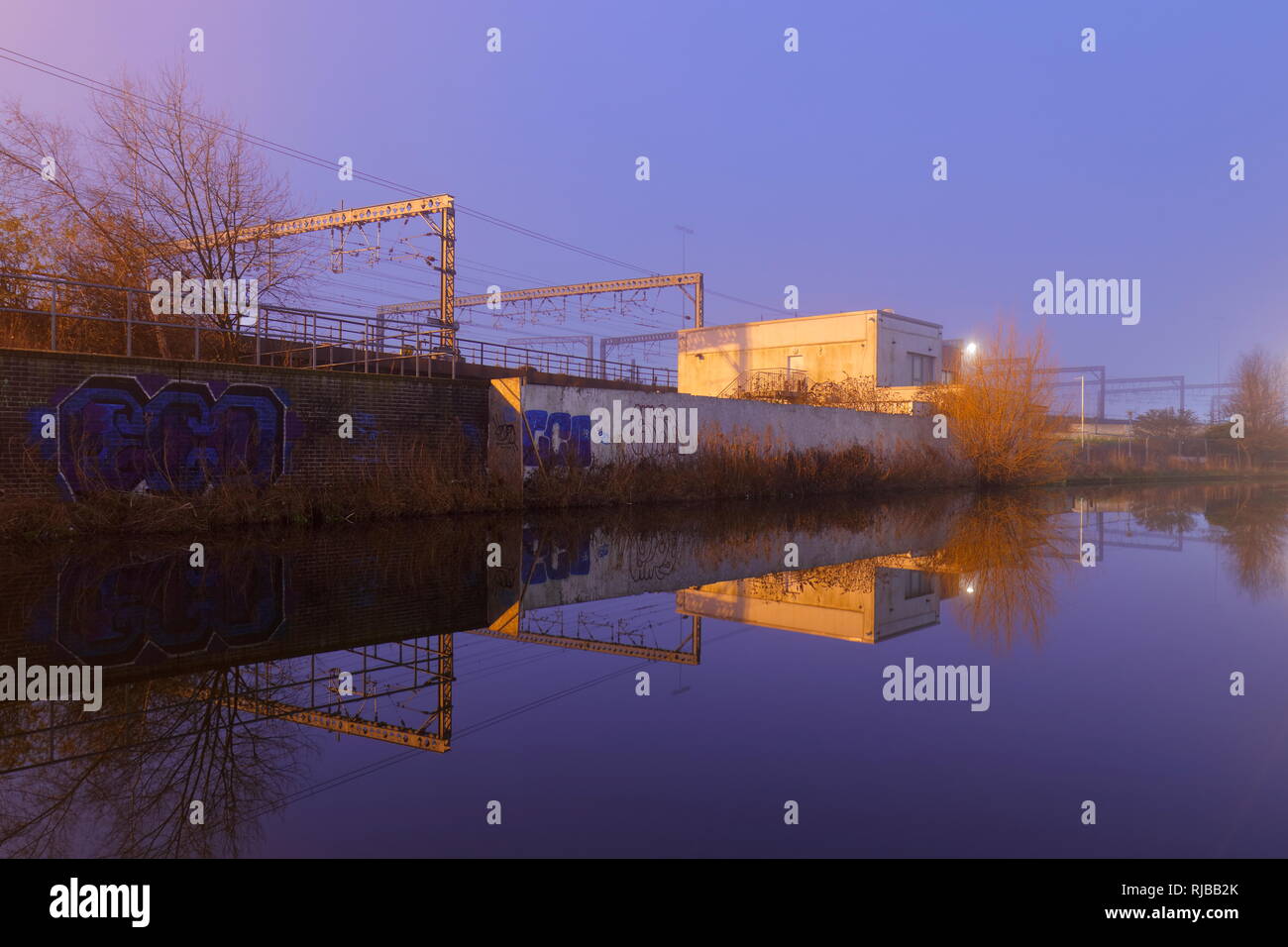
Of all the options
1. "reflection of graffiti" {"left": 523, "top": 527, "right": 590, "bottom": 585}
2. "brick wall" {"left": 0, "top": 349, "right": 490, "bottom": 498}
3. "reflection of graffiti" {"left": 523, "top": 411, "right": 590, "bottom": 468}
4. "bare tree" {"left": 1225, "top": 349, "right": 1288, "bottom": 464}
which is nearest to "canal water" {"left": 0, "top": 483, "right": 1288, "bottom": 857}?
"reflection of graffiti" {"left": 523, "top": 527, "right": 590, "bottom": 585}

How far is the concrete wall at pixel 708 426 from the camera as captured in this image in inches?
750

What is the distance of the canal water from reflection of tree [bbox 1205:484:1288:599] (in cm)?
19

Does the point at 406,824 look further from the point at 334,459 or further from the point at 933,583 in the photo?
the point at 334,459

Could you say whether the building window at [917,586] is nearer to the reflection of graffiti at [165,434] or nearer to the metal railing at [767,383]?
the reflection of graffiti at [165,434]

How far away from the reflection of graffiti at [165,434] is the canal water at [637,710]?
282cm

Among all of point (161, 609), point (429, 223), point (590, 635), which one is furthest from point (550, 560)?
point (429, 223)

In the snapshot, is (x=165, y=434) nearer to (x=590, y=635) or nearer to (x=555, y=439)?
(x=555, y=439)

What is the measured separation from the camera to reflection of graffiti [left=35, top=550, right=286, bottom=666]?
6094 millimetres

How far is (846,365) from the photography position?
38.2m

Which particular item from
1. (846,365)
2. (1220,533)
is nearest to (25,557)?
(1220,533)

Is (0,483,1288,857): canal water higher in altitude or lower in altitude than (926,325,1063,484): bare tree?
lower

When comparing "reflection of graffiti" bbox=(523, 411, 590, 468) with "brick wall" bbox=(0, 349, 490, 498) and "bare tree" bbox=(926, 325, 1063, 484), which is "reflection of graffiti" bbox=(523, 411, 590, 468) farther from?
"bare tree" bbox=(926, 325, 1063, 484)

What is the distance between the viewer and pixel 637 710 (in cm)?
503

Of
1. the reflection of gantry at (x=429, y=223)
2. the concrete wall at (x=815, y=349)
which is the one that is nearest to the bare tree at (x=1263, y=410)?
the concrete wall at (x=815, y=349)
